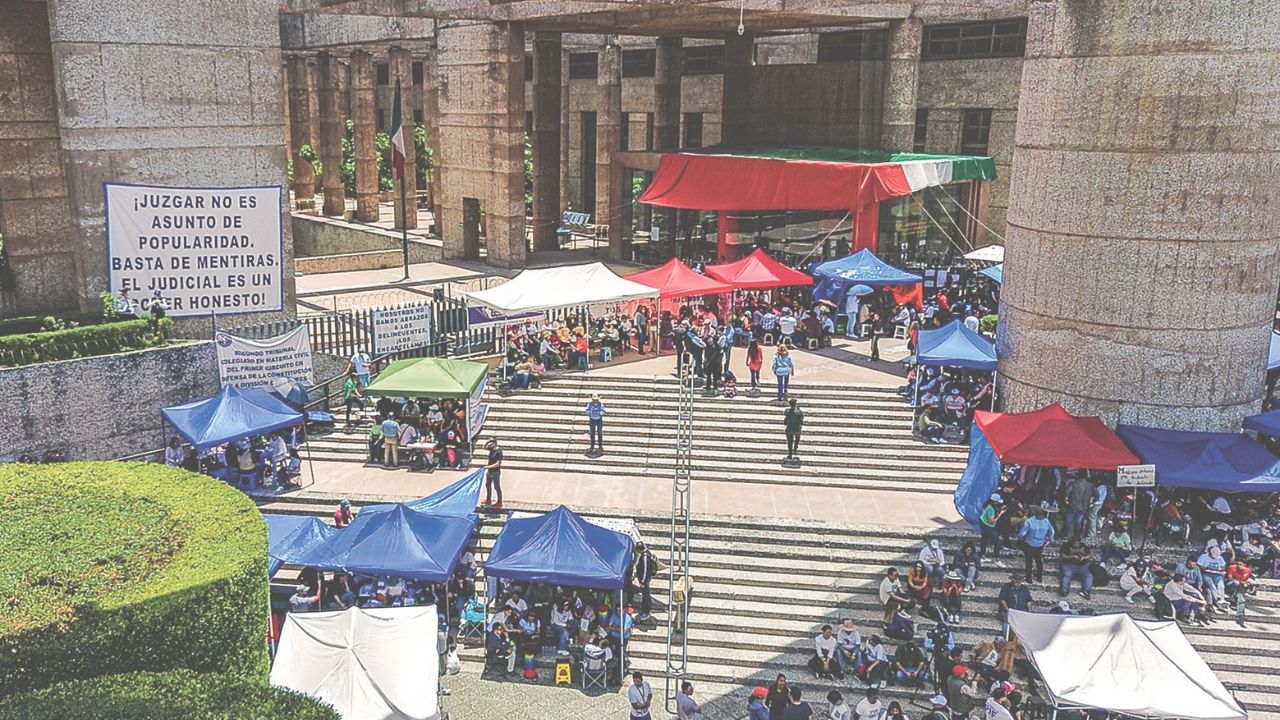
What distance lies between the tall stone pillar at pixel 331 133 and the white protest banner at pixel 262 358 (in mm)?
30510

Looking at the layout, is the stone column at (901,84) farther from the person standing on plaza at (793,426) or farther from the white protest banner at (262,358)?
the white protest banner at (262,358)

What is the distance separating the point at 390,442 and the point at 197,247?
6.46 metres

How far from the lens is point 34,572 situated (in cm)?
1019

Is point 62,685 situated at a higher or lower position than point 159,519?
lower

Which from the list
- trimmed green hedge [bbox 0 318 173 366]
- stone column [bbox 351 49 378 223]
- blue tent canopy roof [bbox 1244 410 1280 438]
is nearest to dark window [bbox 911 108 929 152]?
blue tent canopy roof [bbox 1244 410 1280 438]

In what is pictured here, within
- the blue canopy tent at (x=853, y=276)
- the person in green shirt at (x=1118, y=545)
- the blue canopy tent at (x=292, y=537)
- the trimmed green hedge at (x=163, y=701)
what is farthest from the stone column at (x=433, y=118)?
the trimmed green hedge at (x=163, y=701)

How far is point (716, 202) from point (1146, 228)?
17467 mm

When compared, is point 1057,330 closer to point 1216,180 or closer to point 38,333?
point 1216,180

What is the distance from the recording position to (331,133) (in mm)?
52344

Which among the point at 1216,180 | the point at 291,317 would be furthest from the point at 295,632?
the point at 1216,180

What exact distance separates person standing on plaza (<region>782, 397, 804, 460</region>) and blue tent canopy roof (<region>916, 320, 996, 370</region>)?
306cm

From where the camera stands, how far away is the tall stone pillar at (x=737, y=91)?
4138 centimetres

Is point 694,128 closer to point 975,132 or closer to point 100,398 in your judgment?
point 975,132

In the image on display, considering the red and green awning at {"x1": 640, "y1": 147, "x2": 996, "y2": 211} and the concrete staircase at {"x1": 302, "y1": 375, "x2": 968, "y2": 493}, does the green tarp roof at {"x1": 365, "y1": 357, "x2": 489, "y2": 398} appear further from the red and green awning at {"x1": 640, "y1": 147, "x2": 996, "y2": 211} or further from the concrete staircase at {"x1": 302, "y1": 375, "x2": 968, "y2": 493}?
the red and green awning at {"x1": 640, "y1": 147, "x2": 996, "y2": 211}
